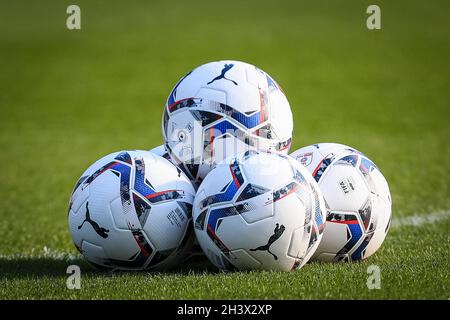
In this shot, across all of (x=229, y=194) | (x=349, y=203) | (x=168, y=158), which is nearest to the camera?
(x=229, y=194)

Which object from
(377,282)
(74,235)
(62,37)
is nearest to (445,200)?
(377,282)

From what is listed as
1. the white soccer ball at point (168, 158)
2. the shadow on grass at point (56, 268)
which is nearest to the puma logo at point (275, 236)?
the shadow on grass at point (56, 268)

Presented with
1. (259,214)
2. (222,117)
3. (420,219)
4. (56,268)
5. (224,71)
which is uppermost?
(224,71)

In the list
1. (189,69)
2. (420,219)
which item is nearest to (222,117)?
(420,219)

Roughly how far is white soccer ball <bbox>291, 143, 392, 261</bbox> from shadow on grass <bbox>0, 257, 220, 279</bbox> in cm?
108

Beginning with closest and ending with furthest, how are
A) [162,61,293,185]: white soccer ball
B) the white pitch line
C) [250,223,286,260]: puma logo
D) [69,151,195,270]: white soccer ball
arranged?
[250,223,286,260]: puma logo < [69,151,195,270]: white soccer ball < [162,61,293,185]: white soccer ball < the white pitch line

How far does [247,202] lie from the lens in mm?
6109

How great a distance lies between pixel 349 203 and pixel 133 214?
1920 mm

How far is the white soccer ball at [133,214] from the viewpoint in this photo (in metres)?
6.47

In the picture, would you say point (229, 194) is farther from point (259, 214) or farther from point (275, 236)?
point (275, 236)

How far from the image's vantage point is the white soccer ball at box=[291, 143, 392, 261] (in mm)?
6770

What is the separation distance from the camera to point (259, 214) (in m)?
6.08

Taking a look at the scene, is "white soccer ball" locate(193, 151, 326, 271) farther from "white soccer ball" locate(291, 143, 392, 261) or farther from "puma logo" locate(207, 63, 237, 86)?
"puma logo" locate(207, 63, 237, 86)

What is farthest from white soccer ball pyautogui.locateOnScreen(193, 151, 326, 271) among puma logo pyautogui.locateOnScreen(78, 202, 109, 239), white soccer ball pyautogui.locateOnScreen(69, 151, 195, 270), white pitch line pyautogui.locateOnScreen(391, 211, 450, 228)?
white pitch line pyautogui.locateOnScreen(391, 211, 450, 228)
